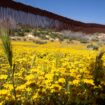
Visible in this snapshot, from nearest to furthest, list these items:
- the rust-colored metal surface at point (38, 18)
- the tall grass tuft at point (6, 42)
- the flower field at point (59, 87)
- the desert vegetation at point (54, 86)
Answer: the tall grass tuft at point (6, 42), the desert vegetation at point (54, 86), the flower field at point (59, 87), the rust-colored metal surface at point (38, 18)

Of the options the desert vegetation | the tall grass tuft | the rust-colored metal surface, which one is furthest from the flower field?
Result: the rust-colored metal surface

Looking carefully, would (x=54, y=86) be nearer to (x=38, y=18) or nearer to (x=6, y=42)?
(x=6, y=42)

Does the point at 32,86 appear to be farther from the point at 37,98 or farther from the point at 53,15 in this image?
the point at 53,15

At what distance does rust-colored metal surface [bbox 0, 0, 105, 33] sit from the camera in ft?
133

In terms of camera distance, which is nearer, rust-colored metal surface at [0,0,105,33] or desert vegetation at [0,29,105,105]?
desert vegetation at [0,29,105,105]

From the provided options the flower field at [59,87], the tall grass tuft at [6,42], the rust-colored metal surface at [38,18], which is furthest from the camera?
the rust-colored metal surface at [38,18]

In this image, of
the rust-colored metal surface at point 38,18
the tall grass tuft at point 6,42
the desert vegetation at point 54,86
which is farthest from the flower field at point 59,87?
the rust-colored metal surface at point 38,18

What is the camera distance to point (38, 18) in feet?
149

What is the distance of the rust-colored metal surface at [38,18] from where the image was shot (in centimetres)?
4069

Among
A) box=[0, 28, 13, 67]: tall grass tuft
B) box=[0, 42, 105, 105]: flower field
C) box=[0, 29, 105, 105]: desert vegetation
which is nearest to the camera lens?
box=[0, 28, 13, 67]: tall grass tuft

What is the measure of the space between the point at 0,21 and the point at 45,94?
176 centimetres

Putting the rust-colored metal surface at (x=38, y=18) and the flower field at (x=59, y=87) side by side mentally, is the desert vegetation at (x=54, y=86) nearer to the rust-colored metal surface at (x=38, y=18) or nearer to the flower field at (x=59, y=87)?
the flower field at (x=59, y=87)

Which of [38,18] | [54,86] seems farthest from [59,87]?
[38,18]

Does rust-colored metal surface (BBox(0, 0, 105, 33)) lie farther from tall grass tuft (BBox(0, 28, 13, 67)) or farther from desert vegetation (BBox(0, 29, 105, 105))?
tall grass tuft (BBox(0, 28, 13, 67))
